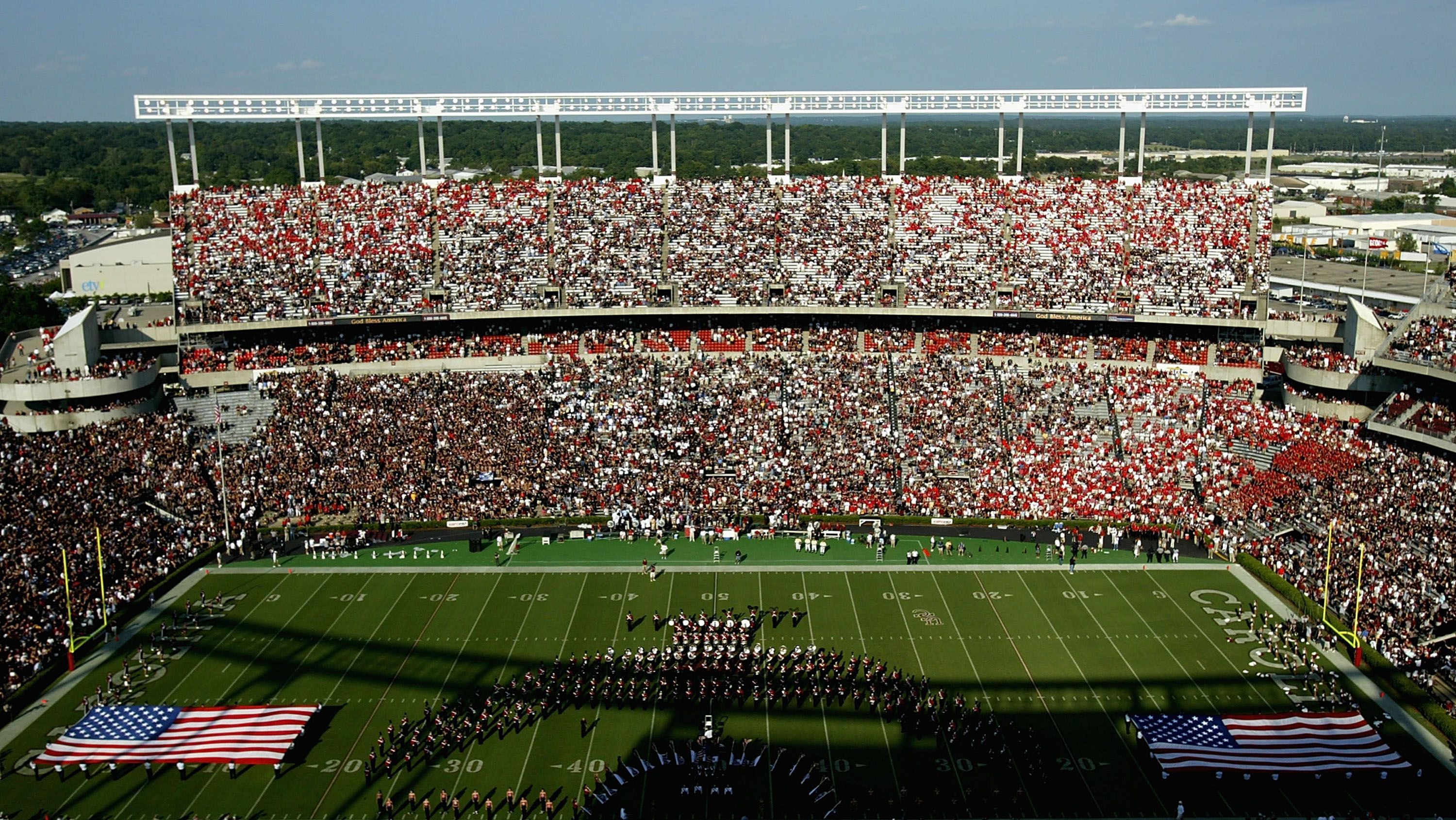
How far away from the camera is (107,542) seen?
1399 inches

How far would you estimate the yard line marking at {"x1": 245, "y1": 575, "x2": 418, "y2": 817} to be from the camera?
23.8 metres

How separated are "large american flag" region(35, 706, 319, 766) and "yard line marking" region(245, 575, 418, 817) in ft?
3.07

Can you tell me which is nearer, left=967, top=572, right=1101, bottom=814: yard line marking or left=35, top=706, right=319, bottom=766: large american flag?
left=967, top=572, right=1101, bottom=814: yard line marking

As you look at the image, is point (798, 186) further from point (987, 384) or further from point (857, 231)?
point (987, 384)

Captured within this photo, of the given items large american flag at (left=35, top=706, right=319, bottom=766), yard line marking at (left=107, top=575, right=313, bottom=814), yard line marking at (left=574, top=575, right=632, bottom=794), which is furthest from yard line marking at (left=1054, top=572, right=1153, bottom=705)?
yard line marking at (left=107, top=575, right=313, bottom=814)

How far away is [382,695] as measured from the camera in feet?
92.3

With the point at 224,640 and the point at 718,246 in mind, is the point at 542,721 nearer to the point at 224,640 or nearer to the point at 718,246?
the point at 224,640

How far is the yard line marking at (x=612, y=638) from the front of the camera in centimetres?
2445

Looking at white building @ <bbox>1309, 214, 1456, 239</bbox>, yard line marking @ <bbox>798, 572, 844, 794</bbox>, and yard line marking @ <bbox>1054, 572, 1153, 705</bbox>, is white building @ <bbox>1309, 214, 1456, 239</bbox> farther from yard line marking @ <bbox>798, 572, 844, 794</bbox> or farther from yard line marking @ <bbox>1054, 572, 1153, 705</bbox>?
yard line marking @ <bbox>798, 572, 844, 794</bbox>

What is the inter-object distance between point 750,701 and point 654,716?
2312mm

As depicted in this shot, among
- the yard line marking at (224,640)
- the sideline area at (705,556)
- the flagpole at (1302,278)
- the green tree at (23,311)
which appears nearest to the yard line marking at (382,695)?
the sideline area at (705,556)

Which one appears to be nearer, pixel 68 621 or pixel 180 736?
pixel 180 736

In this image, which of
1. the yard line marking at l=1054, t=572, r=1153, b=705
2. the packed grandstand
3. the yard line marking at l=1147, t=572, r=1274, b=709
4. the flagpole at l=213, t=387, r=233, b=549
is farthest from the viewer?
the flagpole at l=213, t=387, r=233, b=549

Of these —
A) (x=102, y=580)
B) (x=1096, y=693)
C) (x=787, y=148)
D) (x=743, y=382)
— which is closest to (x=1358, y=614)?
(x=1096, y=693)
